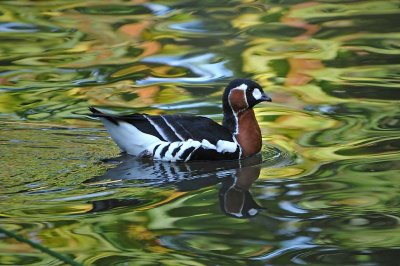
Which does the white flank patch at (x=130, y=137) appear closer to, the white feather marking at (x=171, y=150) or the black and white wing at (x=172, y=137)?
the black and white wing at (x=172, y=137)

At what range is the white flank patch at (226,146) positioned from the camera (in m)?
9.02

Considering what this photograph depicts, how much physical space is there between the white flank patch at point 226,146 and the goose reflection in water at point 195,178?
Result: 4.1 inches

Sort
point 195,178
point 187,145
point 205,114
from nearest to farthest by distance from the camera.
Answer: point 195,178 < point 187,145 < point 205,114

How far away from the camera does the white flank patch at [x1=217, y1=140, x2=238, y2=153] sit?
29.6 ft

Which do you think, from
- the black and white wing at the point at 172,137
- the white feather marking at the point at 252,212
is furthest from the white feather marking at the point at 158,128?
the white feather marking at the point at 252,212

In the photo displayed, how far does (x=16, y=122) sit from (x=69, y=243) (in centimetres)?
339

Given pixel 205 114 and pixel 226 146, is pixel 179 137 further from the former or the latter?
pixel 205 114

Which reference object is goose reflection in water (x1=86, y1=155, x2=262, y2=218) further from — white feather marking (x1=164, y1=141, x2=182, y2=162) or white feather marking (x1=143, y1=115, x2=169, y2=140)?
white feather marking (x1=143, y1=115, x2=169, y2=140)

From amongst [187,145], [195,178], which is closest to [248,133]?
[187,145]

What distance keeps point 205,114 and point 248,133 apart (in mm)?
1081

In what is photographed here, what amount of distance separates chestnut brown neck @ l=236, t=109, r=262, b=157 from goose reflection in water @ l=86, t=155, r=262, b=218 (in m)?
0.08

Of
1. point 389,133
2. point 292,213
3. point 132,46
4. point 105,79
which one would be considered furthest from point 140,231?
point 132,46

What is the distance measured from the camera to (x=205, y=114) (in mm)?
10211

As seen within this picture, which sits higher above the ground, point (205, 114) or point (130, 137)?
point (130, 137)
